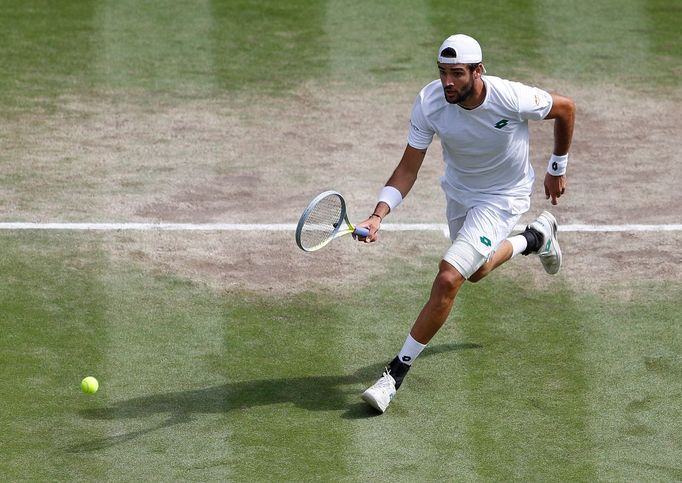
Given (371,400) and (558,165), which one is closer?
(371,400)

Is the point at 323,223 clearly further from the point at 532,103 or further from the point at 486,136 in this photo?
the point at 532,103

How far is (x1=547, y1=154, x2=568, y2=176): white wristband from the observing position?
384 inches

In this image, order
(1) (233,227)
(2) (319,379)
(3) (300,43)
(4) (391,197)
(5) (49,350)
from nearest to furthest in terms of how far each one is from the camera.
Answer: (4) (391,197)
(2) (319,379)
(5) (49,350)
(1) (233,227)
(3) (300,43)

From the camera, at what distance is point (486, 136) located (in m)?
9.26

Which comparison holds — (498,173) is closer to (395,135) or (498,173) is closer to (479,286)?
(479,286)

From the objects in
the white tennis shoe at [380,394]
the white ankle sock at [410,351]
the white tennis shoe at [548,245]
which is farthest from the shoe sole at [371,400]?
the white tennis shoe at [548,245]

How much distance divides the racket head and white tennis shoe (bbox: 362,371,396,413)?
3.25 feet

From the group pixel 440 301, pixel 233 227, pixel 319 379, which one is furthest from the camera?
pixel 233 227

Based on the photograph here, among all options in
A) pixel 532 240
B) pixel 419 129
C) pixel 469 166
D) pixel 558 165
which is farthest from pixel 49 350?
pixel 558 165

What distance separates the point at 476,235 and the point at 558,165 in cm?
97

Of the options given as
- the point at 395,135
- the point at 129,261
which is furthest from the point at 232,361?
the point at 395,135

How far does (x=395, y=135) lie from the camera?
1342 cm

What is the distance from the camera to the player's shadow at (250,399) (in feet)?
29.1

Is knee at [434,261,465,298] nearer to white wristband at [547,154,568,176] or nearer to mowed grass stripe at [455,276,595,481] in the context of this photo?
mowed grass stripe at [455,276,595,481]
